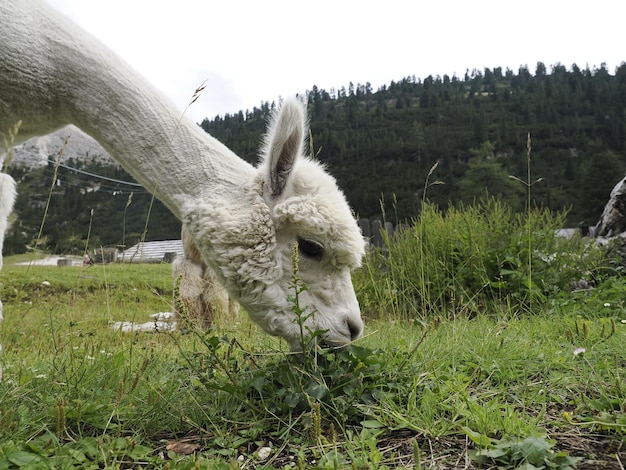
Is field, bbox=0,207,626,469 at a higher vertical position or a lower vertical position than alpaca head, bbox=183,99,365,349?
lower

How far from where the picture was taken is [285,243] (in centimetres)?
244

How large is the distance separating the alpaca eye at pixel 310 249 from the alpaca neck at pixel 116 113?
454 millimetres

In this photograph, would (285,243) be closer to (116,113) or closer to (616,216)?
(116,113)

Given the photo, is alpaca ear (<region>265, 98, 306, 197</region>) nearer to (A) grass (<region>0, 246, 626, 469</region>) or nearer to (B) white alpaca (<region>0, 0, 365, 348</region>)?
(B) white alpaca (<region>0, 0, 365, 348</region>)

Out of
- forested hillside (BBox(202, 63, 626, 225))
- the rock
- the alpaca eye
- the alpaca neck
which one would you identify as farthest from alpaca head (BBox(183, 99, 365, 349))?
forested hillside (BBox(202, 63, 626, 225))

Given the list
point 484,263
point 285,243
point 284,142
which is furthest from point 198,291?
point 284,142

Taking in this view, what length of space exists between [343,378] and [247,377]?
20.1 inches

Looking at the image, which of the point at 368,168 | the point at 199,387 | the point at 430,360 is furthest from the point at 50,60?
the point at 368,168

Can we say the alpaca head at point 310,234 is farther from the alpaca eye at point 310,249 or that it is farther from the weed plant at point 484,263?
the weed plant at point 484,263

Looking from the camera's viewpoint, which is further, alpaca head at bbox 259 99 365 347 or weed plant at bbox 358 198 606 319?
weed plant at bbox 358 198 606 319

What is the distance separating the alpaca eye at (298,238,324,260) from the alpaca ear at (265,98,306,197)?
0.95 feet

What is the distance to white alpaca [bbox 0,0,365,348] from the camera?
2.36 metres

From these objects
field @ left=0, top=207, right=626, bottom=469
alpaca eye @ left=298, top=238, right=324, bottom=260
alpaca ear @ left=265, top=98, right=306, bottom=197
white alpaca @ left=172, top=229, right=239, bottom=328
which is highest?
alpaca ear @ left=265, top=98, right=306, bottom=197

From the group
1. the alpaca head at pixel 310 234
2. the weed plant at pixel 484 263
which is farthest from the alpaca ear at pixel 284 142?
the weed plant at pixel 484 263
